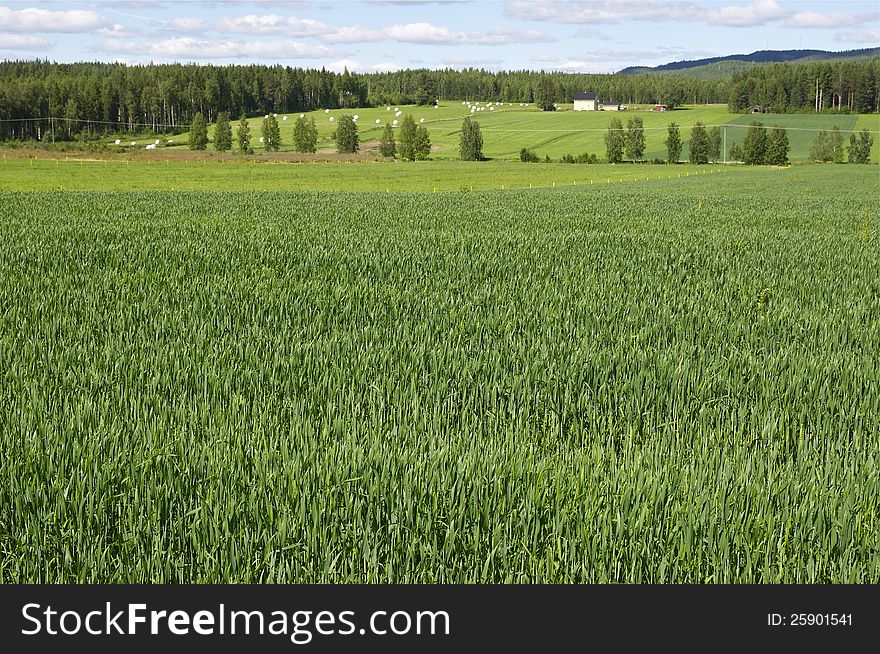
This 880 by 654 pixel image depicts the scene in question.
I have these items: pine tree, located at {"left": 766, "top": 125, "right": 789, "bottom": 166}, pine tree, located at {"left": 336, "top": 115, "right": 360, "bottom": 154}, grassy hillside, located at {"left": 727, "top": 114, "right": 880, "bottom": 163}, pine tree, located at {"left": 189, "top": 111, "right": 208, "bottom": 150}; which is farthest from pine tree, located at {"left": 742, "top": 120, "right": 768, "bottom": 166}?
pine tree, located at {"left": 189, "top": 111, "right": 208, "bottom": 150}

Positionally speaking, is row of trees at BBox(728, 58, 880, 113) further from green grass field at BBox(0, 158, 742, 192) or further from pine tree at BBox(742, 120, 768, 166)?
green grass field at BBox(0, 158, 742, 192)

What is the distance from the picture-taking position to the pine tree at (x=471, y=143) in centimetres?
12456

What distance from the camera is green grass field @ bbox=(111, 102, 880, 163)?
138875 mm

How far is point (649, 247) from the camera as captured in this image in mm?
16906

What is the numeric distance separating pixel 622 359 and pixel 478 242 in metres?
10.0

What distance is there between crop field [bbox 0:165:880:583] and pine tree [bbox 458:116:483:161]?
113 metres

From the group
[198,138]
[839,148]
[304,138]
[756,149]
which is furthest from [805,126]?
[198,138]

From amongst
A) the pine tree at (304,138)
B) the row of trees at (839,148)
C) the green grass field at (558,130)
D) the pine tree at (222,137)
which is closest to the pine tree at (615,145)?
the green grass field at (558,130)

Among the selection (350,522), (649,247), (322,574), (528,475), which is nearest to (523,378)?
(528,475)

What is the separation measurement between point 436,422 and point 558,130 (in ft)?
527

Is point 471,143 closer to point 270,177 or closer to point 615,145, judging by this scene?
point 615,145

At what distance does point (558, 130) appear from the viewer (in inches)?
6339

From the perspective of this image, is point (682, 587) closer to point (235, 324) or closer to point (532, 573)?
point (532, 573)

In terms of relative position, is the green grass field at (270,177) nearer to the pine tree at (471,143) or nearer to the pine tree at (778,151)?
the pine tree at (471,143)
